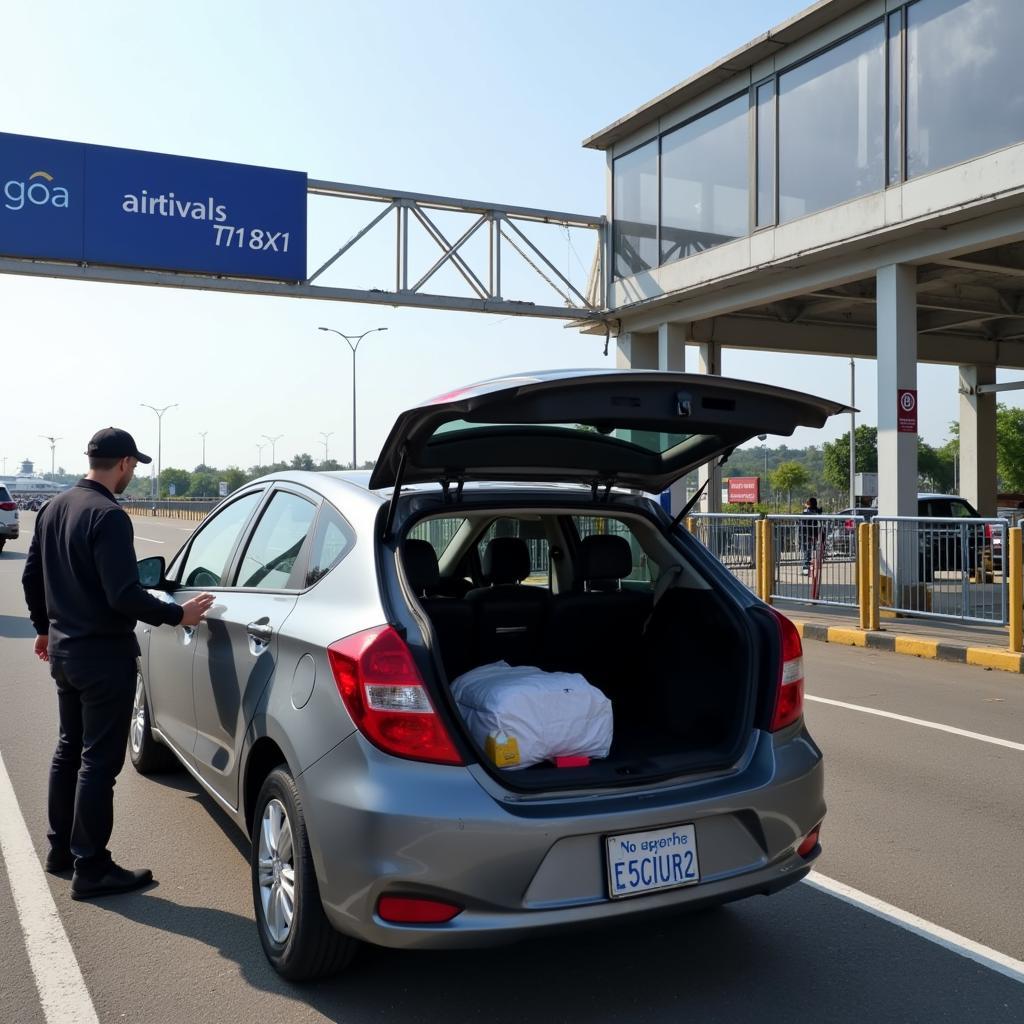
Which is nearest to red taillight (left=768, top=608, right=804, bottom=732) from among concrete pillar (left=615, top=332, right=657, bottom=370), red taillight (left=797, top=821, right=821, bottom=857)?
red taillight (left=797, top=821, right=821, bottom=857)

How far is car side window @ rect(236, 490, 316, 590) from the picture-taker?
3.95 metres

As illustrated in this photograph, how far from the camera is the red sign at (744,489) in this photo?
36.9 metres

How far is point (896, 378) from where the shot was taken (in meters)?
13.9

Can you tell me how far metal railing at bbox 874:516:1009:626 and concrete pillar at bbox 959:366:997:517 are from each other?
1359cm

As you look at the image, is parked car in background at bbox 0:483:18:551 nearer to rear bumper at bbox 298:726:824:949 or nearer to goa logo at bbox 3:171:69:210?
goa logo at bbox 3:171:69:210

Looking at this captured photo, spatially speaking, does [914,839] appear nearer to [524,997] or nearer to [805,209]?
[524,997]

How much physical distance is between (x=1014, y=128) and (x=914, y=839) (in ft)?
33.6

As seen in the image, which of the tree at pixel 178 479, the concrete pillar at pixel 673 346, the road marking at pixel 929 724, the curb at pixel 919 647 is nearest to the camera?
the road marking at pixel 929 724

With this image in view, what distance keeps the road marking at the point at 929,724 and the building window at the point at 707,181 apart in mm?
9829

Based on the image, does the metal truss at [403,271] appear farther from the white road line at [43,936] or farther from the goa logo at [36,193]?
the white road line at [43,936]

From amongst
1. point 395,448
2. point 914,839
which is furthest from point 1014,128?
point 395,448

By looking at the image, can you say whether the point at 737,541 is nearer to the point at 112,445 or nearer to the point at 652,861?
the point at 112,445

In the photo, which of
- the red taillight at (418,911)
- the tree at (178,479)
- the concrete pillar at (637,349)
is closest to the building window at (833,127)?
the concrete pillar at (637,349)

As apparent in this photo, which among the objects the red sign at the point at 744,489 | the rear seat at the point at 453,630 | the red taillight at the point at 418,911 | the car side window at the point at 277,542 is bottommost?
the red taillight at the point at 418,911
